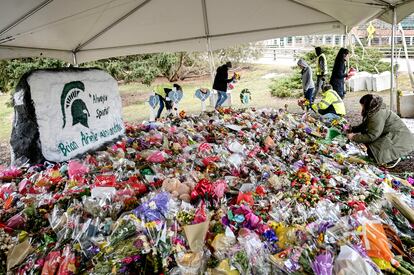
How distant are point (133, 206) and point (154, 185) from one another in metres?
0.48

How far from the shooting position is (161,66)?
14461 millimetres

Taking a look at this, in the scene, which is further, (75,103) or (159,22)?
(159,22)

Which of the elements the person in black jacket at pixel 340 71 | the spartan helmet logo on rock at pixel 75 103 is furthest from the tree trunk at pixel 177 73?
the spartan helmet logo on rock at pixel 75 103

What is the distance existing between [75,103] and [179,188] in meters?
2.19

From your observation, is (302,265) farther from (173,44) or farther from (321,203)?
(173,44)

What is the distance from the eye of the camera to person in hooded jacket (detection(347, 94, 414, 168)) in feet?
13.5

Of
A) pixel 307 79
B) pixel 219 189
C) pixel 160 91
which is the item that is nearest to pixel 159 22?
pixel 160 91

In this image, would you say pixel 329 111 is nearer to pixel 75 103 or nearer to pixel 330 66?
pixel 75 103

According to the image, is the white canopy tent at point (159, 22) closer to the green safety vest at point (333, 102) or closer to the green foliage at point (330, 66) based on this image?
the green safety vest at point (333, 102)

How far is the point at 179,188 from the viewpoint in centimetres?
276

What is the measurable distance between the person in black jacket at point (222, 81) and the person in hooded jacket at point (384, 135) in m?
4.52

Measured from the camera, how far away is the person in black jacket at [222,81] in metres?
8.29

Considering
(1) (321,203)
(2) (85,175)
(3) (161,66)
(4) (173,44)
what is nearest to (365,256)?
(1) (321,203)

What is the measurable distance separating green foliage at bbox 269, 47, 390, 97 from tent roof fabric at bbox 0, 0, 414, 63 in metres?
5.29
